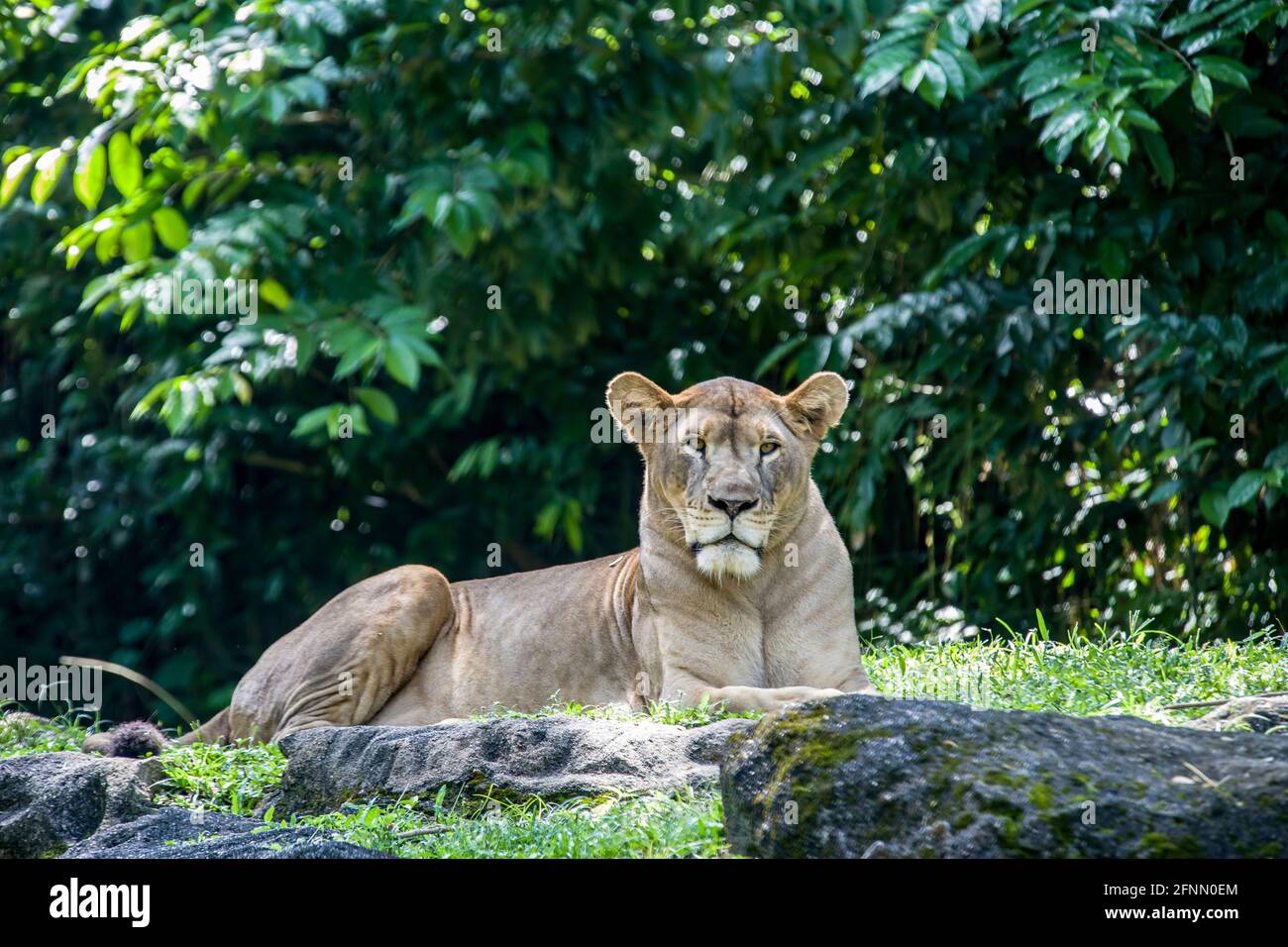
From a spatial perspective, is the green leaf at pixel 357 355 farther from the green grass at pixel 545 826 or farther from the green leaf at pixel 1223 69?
the green leaf at pixel 1223 69

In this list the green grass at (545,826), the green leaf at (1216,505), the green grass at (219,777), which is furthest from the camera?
the green leaf at (1216,505)

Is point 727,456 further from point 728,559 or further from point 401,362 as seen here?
point 401,362

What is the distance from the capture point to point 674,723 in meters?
5.28

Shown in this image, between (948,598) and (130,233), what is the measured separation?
4807 mm

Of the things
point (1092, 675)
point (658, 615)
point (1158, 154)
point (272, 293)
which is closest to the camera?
point (1092, 675)

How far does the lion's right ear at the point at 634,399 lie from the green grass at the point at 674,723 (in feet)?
3.59

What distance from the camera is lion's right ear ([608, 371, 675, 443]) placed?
598 cm

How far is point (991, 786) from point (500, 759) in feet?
5.90

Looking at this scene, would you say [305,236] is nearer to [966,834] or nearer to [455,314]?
[455,314]

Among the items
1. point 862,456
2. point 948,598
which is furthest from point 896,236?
point 948,598

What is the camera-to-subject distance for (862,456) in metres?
8.59

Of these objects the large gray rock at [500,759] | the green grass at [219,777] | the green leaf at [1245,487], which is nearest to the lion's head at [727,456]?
the large gray rock at [500,759]

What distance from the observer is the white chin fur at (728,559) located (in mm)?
5719

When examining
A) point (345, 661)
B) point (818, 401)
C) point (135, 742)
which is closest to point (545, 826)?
point (135, 742)
